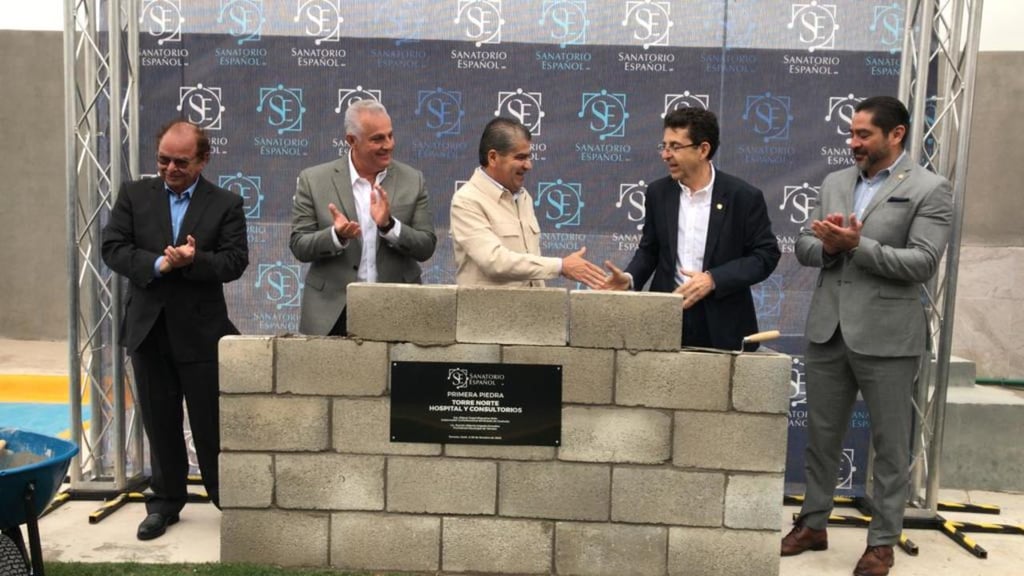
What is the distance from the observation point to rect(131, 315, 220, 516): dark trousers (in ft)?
15.1

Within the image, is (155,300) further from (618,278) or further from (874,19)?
(874,19)

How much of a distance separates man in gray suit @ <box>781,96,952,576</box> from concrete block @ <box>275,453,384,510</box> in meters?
2.07

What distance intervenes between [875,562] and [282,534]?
274cm

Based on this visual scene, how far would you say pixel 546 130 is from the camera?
17.4 ft

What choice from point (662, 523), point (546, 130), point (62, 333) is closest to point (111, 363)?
point (546, 130)

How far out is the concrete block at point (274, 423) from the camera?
13.0ft

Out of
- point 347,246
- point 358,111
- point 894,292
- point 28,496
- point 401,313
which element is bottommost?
point 28,496

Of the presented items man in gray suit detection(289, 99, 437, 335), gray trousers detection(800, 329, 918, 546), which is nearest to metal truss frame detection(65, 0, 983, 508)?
gray trousers detection(800, 329, 918, 546)

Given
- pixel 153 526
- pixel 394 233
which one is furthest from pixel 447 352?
pixel 153 526

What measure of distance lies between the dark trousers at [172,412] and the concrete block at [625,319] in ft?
6.41

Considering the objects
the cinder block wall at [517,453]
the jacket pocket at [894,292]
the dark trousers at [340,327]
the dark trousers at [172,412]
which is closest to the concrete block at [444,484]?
the cinder block wall at [517,453]

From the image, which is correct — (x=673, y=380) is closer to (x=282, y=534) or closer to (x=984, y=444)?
(x=282, y=534)

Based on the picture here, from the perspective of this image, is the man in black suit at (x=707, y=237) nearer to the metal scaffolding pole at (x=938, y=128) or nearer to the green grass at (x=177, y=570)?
the metal scaffolding pole at (x=938, y=128)

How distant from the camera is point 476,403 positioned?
3.96 metres
